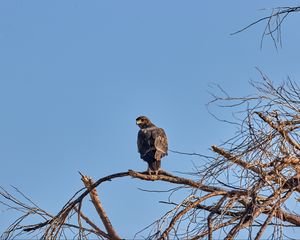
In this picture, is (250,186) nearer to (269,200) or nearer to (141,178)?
(269,200)

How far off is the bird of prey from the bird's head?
0.17 metres

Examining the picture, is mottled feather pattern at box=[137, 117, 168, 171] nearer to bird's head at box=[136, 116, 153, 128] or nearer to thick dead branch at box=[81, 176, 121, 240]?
bird's head at box=[136, 116, 153, 128]

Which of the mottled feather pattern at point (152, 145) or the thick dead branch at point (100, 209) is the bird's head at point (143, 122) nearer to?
the mottled feather pattern at point (152, 145)

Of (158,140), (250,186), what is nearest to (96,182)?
(250,186)

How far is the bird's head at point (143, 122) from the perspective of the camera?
1020 cm

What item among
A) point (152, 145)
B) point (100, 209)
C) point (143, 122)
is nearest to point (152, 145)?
point (152, 145)

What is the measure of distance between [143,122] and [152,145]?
134cm

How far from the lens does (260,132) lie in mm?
4387

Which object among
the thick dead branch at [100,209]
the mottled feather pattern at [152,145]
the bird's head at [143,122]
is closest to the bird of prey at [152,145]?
the mottled feather pattern at [152,145]

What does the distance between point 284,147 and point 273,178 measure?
0.21 meters

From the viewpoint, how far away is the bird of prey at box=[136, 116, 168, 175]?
28.2 ft

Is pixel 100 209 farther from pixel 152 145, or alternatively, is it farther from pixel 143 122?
pixel 143 122

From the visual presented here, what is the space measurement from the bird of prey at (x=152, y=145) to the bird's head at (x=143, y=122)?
17 centimetres

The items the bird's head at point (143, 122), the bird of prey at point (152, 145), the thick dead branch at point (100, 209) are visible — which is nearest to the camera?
the thick dead branch at point (100, 209)
